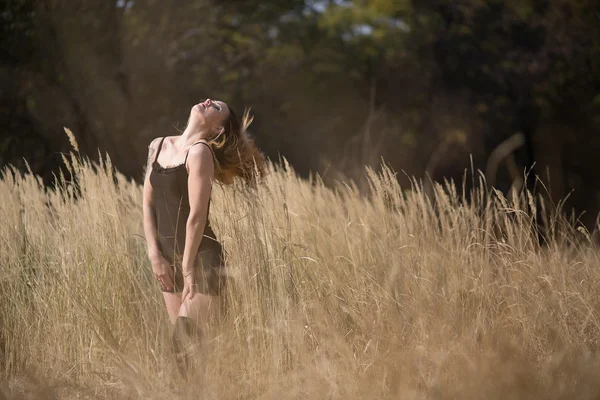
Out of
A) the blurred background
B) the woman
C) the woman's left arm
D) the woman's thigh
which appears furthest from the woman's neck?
the blurred background

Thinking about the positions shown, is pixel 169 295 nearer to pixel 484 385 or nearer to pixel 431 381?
pixel 431 381

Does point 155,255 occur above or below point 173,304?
above

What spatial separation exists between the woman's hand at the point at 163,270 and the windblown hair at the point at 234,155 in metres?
0.51

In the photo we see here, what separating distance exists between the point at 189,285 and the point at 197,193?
1.50 ft

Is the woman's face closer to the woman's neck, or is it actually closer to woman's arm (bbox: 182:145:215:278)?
the woman's neck

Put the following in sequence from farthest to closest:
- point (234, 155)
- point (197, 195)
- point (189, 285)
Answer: point (234, 155) < point (189, 285) < point (197, 195)

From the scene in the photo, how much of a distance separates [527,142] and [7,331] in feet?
36.2

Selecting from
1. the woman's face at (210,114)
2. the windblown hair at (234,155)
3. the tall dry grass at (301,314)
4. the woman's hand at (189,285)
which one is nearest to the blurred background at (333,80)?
the tall dry grass at (301,314)

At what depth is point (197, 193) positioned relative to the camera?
11.4 ft

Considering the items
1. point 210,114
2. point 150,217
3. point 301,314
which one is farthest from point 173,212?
point 301,314

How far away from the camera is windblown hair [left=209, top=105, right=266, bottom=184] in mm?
3746

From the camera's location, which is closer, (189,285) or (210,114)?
(189,285)

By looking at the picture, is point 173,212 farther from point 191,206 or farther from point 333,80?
point 333,80

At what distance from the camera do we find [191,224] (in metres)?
3.49
